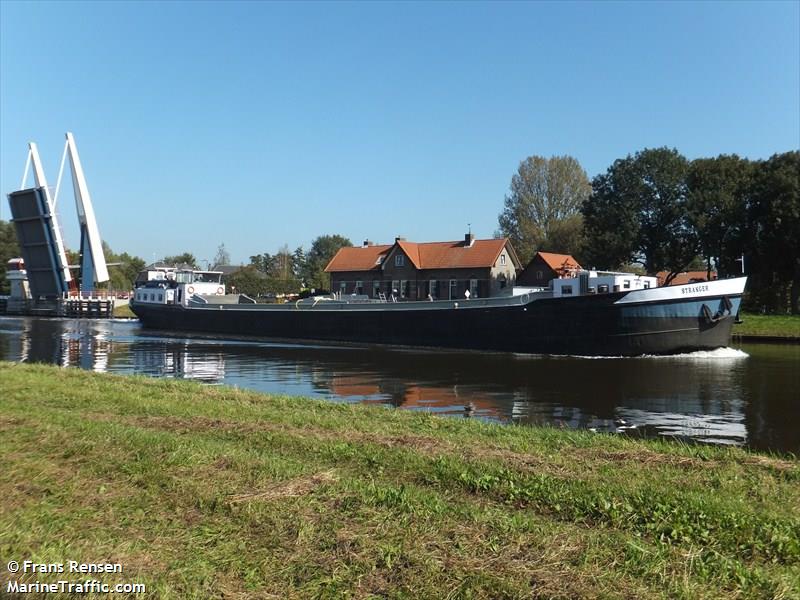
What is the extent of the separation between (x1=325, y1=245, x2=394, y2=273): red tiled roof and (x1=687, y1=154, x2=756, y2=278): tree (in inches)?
1229

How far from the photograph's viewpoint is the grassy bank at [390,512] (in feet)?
14.2

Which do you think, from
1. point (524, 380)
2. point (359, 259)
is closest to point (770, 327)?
point (524, 380)

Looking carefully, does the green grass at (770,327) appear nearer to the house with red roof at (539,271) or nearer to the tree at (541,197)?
the house with red roof at (539,271)

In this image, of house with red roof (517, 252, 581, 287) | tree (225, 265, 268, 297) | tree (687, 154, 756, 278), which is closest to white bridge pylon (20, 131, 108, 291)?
tree (225, 265, 268, 297)

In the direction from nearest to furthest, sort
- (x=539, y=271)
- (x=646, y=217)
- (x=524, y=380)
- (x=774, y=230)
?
(x=524, y=380) → (x=774, y=230) → (x=646, y=217) → (x=539, y=271)

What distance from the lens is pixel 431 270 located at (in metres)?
66.0

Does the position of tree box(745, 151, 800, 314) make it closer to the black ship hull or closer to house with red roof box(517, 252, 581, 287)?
house with red roof box(517, 252, 581, 287)

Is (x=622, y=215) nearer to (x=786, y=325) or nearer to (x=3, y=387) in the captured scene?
(x=786, y=325)

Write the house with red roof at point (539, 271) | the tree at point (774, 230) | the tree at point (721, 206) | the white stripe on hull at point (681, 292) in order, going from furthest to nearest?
the house with red roof at point (539, 271) < the tree at point (721, 206) < the tree at point (774, 230) < the white stripe on hull at point (681, 292)

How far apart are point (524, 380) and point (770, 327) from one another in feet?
110

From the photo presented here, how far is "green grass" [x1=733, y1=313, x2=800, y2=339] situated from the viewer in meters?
46.1

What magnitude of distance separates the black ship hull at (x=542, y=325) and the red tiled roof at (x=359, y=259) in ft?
79.8

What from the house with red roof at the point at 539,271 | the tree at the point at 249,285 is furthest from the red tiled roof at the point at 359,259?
the tree at the point at 249,285

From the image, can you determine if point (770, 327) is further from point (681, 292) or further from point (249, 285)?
point (249, 285)
